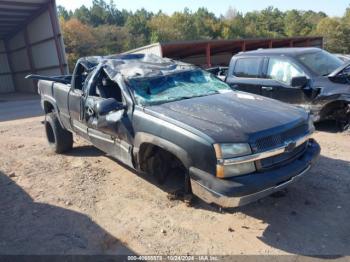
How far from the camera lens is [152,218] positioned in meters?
3.96

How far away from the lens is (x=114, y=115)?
4359 mm

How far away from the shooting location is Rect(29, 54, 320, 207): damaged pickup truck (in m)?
3.28

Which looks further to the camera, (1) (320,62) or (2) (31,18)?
(2) (31,18)

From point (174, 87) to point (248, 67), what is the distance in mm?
3867

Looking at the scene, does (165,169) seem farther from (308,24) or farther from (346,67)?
(308,24)

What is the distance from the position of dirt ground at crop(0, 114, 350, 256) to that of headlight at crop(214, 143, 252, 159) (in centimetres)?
89

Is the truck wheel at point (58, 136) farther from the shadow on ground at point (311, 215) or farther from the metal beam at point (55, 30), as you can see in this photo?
the metal beam at point (55, 30)

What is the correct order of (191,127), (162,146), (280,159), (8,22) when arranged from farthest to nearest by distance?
(8,22) < (162,146) < (280,159) < (191,127)

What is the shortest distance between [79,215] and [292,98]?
16.1ft

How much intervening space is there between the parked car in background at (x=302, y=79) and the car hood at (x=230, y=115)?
9.22 feet

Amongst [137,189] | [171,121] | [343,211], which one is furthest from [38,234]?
[343,211]

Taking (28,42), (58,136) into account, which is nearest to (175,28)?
(28,42)

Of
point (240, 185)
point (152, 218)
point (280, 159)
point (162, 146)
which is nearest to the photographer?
point (240, 185)

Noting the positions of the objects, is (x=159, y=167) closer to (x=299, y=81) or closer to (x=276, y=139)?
(x=276, y=139)
